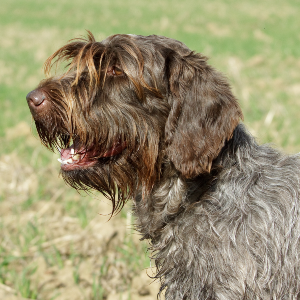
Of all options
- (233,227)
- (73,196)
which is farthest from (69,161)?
(73,196)

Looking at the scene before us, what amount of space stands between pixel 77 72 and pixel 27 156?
5.01 m

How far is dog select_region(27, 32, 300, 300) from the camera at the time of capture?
2.99m

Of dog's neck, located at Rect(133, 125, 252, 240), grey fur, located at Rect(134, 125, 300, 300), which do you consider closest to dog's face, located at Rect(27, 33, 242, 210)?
dog's neck, located at Rect(133, 125, 252, 240)

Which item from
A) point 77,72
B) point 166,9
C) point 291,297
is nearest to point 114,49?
A: point 77,72

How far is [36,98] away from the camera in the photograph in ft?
10.0

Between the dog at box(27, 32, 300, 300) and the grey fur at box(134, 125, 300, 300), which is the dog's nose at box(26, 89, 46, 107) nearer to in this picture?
the dog at box(27, 32, 300, 300)

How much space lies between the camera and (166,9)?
37062 mm

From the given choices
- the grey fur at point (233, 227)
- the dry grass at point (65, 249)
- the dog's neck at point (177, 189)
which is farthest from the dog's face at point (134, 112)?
the dry grass at point (65, 249)

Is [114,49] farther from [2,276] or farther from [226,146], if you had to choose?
[2,276]

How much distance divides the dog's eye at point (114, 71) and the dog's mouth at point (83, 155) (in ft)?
1.83

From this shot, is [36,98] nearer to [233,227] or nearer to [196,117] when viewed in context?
[196,117]

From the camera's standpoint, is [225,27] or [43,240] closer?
[43,240]

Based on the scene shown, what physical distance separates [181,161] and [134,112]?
21.5 inches

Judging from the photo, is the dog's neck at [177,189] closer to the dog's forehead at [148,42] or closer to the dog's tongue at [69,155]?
the dog's tongue at [69,155]
